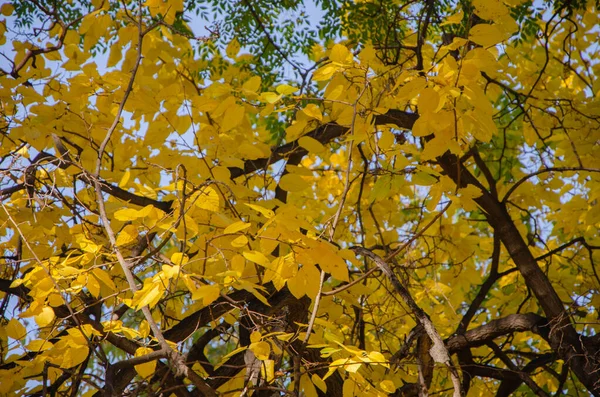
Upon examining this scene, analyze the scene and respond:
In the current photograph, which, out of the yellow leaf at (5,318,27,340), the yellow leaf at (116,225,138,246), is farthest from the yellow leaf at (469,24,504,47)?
the yellow leaf at (5,318,27,340)

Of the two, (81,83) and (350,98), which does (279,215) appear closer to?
(350,98)

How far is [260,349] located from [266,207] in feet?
1.50

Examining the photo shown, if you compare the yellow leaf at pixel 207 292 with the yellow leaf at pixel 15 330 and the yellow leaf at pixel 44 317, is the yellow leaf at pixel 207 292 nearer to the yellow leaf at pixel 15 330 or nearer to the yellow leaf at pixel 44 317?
the yellow leaf at pixel 44 317

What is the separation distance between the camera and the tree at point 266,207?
1594mm

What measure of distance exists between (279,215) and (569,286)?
236 cm

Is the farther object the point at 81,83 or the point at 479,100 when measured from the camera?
the point at 81,83

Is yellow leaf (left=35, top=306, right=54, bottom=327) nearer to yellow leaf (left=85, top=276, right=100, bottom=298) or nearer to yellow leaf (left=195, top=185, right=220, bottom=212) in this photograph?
yellow leaf (left=85, top=276, right=100, bottom=298)

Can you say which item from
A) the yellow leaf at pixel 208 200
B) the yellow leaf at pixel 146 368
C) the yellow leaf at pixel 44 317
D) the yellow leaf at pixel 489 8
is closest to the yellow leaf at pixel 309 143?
the yellow leaf at pixel 208 200

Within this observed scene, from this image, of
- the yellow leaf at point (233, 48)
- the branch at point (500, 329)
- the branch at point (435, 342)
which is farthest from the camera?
the yellow leaf at point (233, 48)

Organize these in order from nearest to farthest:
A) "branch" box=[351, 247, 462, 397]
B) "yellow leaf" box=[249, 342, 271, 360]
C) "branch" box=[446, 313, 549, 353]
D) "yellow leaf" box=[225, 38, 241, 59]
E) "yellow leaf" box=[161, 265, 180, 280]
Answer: "yellow leaf" box=[161, 265, 180, 280] < "yellow leaf" box=[249, 342, 271, 360] < "branch" box=[351, 247, 462, 397] < "branch" box=[446, 313, 549, 353] < "yellow leaf" box=[225, 38, 241, 59]

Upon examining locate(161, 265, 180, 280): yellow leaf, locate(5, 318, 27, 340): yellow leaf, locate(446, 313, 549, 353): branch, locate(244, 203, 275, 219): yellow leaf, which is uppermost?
locate(446, 313, 549, 353): branch

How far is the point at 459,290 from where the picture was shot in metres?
3.21

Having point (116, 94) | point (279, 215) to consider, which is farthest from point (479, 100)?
point (116, 94)

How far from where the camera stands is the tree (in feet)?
5.23
